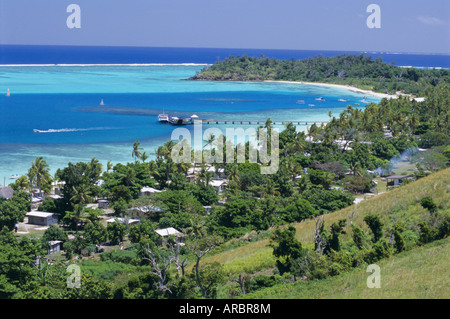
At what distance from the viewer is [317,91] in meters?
112

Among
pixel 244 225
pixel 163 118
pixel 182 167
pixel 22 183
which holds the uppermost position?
pixel 163 118

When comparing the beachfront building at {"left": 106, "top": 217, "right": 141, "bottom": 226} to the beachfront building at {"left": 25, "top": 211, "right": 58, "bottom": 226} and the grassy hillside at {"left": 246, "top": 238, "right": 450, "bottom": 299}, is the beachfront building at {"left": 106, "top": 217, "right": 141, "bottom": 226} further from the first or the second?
the grassy hillside at {"left": 246, "top": 238, "right": 450, "bottom": 299}

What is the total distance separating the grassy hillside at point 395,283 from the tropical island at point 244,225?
0.08 metres

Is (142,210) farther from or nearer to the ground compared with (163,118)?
nearer to the ground

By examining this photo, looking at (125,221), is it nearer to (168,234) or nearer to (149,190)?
(168,234)

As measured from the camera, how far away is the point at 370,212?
26.2m

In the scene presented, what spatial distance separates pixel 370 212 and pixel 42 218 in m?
20.4

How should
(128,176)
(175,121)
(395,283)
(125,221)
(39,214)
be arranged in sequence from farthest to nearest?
(175,121), (128,176), (39,214), (125,221), (395,283)

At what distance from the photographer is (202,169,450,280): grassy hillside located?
22.1 meters

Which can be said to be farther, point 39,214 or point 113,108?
point 113,108

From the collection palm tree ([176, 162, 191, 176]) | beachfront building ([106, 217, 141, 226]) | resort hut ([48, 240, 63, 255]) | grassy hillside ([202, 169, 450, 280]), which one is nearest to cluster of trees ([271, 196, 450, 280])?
grassy hillside ([202, 169, 450, 280])

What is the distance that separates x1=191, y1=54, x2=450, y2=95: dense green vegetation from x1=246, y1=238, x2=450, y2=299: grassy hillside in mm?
96726

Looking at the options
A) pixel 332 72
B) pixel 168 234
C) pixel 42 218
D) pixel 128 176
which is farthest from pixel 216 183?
pixel 332 72
